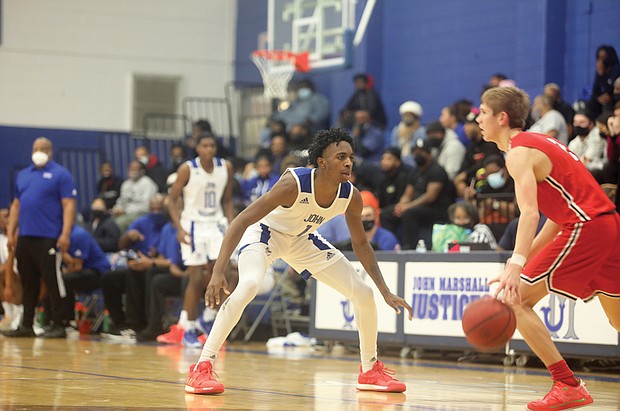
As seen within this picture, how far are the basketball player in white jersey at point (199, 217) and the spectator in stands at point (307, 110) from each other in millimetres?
6487

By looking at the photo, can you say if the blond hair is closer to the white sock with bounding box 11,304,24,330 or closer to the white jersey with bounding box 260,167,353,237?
A: the white jersey with bounding box 260,167,353,237

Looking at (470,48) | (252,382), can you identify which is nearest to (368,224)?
(252,382)

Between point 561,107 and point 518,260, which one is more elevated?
point 561,107

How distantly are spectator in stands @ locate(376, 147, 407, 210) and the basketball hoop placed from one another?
4.51 metres

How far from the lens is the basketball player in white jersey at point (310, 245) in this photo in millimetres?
6703

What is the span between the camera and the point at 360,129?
16594 millimetres

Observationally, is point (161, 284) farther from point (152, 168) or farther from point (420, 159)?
point (152, 168)

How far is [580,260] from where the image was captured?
5.87 m

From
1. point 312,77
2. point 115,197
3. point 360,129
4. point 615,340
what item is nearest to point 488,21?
point 360,129

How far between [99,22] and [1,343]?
39.5 ft

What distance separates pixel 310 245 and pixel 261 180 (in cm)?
Result: 865

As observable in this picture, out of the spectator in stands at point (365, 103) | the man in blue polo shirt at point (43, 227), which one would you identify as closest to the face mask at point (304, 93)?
the spectator in stands at point (365, 103)

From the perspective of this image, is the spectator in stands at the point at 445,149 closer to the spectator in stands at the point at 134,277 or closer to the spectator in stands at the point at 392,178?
the spectator in stands at the point at 392,178

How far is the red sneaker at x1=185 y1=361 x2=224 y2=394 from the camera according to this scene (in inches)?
258
